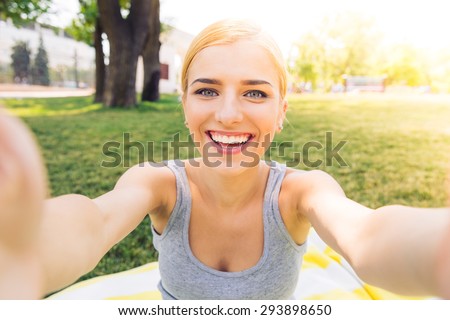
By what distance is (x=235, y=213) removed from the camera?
2.86ft

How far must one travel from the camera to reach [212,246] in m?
0.85

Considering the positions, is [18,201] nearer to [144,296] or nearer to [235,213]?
[235,213]

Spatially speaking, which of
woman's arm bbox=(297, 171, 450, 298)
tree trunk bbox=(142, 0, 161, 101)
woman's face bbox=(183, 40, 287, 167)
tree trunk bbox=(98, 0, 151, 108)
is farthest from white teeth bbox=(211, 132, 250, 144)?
tree trunk bbox=(142, 0, 161, 101)

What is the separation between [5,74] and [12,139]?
9349 millimetres

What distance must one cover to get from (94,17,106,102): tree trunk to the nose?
19.7 feet

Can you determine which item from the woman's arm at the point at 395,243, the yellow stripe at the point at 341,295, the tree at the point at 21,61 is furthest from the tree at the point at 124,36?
the tree at the point at 21,61

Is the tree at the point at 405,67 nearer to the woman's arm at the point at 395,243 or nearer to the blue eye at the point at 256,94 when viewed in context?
the blue eye at the point at 256,94

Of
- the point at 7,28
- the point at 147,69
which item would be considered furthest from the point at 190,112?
the point at 7,28

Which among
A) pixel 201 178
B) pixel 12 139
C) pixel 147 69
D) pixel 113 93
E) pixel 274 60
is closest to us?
pixel 12 139

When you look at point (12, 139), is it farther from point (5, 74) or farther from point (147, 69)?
point (5, 74)

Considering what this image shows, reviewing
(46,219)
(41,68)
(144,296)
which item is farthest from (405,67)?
(41,68)

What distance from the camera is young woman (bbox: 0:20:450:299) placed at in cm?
44

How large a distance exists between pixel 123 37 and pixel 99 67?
7.84 feet

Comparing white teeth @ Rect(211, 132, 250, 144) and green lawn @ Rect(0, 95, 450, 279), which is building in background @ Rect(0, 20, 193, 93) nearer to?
green lawn @ Rect(0, 95, 450, 279)
